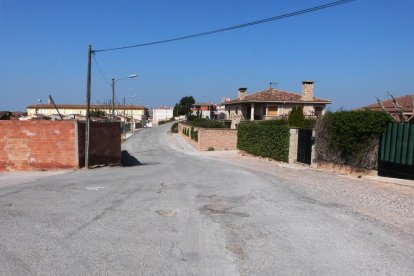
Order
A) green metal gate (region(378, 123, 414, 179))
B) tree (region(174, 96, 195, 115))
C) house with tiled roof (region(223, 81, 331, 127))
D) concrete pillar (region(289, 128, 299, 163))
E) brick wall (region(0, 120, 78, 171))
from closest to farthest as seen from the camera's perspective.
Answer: green metal gate (region(378, 123, 414, 179)) < brick wall (region(0, 120, 78, 171)) < concrete pillar (region(289, 128, 299, 163)) < house with tiled roof (region(223, 81, 331, 127)) < tree (region(174, 96, 195, 115))

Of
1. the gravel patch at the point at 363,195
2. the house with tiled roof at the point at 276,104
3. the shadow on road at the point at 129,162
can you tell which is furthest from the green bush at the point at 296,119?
the gravel patch at the point at 363,195

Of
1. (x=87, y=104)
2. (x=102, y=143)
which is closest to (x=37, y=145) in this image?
(x=87, y=104)

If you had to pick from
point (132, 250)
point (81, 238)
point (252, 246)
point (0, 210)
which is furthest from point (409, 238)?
point (0, 210)

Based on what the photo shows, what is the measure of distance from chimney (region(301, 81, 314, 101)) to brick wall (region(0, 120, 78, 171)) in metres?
41.4

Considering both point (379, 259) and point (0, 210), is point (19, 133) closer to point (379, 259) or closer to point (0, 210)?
point (0, 210)

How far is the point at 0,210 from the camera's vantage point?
998 cm

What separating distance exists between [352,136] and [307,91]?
40906 millimetres

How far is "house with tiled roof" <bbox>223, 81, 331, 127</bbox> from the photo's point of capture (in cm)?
5806

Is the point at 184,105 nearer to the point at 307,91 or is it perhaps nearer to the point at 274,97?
the point at 274,97

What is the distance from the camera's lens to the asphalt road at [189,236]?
6.29m

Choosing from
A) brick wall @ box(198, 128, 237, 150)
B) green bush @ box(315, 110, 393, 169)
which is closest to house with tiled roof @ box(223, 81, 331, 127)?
brick wall @ box(198, 128, 237, 150)

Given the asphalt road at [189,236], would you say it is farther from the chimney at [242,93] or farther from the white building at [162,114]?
the white building at [162,114]

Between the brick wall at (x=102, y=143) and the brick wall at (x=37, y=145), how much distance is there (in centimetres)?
66

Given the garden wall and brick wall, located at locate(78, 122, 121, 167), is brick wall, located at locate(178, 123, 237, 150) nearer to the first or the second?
brick wall, located at locate(78, 122, 121, 167)
